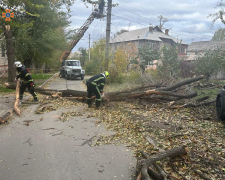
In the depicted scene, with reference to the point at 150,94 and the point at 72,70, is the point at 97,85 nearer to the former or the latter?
the point at 150,94

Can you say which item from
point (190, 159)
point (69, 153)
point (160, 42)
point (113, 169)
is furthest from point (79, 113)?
point (160, 42)

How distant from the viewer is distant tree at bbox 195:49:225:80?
1631 centimetres

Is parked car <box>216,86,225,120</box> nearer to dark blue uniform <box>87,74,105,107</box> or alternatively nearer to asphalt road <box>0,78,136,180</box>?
asphalt road <box>0,78,136,180</box>

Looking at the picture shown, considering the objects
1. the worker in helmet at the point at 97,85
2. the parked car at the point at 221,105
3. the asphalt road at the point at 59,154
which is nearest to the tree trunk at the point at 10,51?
the worker in helmet at the point at 97,85

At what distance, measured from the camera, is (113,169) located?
375 cm

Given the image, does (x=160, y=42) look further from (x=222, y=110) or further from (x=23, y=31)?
(x=222, y=110)

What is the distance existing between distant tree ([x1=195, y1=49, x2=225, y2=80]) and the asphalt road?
13.4 m

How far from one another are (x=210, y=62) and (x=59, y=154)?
15.6 m

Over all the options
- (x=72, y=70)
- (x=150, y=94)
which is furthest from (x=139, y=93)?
(x=72, y=70)

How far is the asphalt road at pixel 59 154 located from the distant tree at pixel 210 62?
1343cm

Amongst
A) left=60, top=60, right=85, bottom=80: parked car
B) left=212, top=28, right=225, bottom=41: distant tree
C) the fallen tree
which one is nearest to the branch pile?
the fallen tree

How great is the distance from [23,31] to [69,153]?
13.2 meters

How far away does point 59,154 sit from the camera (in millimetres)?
4289

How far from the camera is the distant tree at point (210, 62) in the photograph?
1631 cm
